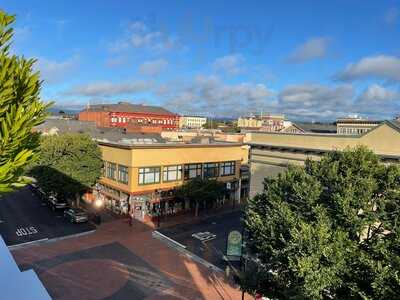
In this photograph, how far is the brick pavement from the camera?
A: 23625 mm

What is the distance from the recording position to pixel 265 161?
30875 mm

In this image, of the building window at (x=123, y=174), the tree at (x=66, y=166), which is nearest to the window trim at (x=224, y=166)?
the building window at (x=123, y=174)

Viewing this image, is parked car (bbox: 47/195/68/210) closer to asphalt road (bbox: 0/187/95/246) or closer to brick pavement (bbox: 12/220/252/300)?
asphalt road (bbox: 0/187/95/246)

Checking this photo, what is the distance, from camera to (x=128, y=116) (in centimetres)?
11494

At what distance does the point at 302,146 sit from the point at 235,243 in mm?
9449

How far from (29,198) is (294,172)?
41013 millimetres

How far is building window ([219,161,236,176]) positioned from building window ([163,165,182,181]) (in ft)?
24.6

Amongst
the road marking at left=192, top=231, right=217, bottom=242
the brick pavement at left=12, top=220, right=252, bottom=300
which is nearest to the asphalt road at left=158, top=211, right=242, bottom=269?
the road marking at left=192, top=231, right=217, bottom=242

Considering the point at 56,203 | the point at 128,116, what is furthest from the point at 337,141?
the point at 128,116

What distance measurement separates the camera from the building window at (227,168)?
49094mm

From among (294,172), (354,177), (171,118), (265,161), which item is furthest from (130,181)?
(171,118)

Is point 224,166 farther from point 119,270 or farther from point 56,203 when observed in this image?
point 119,270

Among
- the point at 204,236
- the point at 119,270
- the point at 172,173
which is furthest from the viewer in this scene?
the point at 172,173

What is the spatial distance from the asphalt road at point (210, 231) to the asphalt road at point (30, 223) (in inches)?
367
